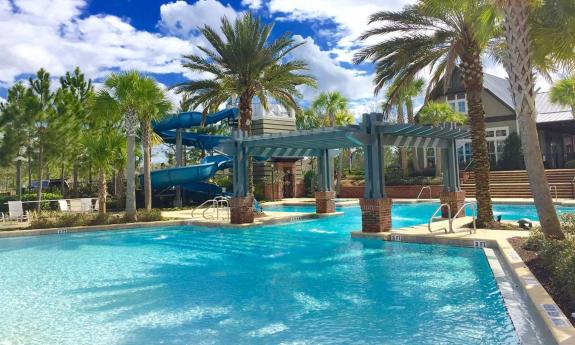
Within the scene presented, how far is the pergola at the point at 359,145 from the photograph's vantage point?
494 inches

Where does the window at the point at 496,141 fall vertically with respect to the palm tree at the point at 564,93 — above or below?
below

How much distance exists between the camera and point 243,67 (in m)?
17.7

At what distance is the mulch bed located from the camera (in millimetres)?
5055

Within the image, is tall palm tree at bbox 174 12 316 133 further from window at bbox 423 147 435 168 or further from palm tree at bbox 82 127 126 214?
window at bbox 423 147 435 168

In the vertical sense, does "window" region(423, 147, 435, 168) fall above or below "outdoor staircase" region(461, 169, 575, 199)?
above

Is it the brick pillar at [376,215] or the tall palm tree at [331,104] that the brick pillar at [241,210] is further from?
the tall palm tree at [331,104]

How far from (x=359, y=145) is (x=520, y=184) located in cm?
1651

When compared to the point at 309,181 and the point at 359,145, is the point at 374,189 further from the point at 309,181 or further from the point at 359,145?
the point at 309,181

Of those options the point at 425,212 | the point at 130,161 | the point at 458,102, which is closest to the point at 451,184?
the point at 425,212

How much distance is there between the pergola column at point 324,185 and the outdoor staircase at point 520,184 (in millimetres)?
11173

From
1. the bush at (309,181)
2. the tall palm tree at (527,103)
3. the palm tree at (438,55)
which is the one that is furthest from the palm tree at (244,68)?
the bush at (309,181)

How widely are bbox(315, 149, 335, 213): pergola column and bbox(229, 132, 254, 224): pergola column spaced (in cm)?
411

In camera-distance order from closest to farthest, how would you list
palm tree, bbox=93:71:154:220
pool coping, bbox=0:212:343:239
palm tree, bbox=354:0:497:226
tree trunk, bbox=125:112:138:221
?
palm tree, bbox=354:0:497:226 → pool coping, bbox=0:212:343:239 → palm tree, bbox=93:71:154:220 → tree trunk, bbox=125:112:138:221

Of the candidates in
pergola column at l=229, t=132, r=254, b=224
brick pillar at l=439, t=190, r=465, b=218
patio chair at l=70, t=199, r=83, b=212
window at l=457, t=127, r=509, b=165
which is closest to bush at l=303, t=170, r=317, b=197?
window at l=457, t=127, r=509, b=165
